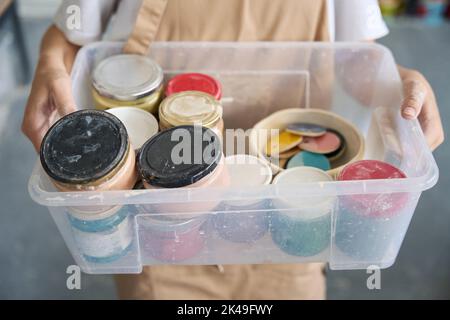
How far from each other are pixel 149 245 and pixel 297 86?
1.02ft

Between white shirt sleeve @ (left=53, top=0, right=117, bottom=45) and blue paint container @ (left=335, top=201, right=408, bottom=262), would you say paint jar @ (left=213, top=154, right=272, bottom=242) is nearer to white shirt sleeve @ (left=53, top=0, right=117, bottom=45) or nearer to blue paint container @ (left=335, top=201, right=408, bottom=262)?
blue paint container @ (left=335, top=201, right=408, bottom=262)

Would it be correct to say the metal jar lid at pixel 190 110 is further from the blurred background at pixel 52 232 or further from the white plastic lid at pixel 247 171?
the blurred background at pixel 52 232

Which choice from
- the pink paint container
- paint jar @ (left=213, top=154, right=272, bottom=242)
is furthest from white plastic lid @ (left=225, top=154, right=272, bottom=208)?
the pink paint container

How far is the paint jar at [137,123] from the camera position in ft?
2.04

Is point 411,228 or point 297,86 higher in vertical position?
point 297,86

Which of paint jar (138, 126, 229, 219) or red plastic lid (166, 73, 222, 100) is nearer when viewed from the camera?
paint jar (138, 126, 229, 219)

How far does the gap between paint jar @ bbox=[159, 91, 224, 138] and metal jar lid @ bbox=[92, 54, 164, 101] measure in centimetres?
4

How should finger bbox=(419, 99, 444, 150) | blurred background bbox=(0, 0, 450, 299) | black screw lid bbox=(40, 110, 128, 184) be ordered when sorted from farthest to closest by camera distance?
1. blurred background bbox=(0, 0, 450, 299)
2. finger bbox=(419, 99, 444, 150)
3. black screw lid bbox=(40, 110, 128, 184)

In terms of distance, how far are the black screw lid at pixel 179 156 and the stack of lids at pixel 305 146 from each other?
0.47 ft

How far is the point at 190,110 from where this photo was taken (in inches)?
25.0

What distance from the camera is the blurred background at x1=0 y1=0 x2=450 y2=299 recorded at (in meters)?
1.22
